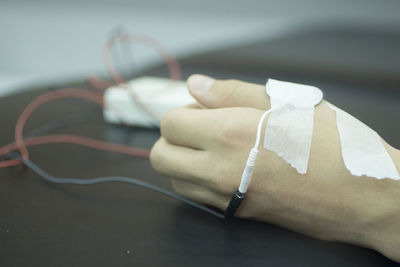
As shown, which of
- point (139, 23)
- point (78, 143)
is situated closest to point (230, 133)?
point (78, 143)

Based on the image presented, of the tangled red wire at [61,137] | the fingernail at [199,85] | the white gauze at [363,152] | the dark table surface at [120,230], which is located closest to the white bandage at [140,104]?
the tangled red wire at [61,137]

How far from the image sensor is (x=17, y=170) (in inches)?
24.4

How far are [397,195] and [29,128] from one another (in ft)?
2.31

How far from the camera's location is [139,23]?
2.38 m

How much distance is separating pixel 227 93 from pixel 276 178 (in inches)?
5.3

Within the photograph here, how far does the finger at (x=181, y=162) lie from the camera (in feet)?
1.56

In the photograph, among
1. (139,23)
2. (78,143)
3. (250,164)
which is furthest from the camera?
(139,23)

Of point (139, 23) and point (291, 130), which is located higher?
point (291, 130)

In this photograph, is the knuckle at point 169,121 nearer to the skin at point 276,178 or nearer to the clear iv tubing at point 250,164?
the skin at point 276,178

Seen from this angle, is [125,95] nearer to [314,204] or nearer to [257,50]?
[314,204]

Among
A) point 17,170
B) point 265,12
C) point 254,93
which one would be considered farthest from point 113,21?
point 254,93

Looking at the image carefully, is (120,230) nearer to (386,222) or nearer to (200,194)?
(200,194)

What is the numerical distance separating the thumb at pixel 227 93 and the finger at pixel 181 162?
0.25ft

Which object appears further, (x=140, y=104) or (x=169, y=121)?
(x=140, y=104)
